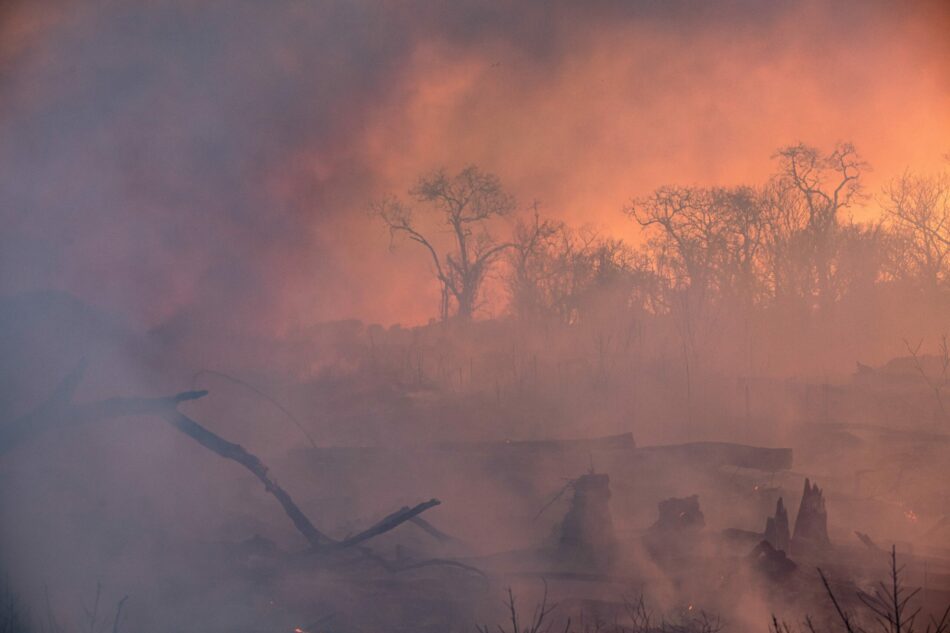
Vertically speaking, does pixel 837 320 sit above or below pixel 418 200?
below

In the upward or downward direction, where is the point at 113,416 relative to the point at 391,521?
upward

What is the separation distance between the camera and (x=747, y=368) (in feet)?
73.5

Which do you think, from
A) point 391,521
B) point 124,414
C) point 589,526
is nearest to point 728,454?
point 589,526

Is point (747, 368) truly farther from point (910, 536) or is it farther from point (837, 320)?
point (910, 536)

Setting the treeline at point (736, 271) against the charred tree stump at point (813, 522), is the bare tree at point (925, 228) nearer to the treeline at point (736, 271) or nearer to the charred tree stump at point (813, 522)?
the treeline at point (736, 271)

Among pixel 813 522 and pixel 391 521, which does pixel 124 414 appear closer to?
pixel 391 521

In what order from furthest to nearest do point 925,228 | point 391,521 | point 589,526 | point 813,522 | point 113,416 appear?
1. point 925,228
2. point 589,526
3. point 813,522
4. point 391,521
5. point 113,416

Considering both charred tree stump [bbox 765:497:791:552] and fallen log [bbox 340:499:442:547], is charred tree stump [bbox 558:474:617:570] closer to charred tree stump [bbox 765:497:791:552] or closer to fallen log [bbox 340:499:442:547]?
charred tree stump [bbox 765:497:791:552]

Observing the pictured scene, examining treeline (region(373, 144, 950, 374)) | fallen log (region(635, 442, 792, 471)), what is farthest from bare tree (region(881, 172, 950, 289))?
fallen log (region(635, 442, 792, 471))

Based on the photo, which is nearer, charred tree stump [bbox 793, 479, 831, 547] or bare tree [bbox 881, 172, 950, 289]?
charred tree stump [bbox 793, 479, 831, 547]

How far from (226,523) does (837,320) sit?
72.1 feet

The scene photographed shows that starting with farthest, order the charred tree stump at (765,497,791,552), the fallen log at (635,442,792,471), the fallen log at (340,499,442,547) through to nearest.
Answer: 1. the fallen log at (635,442,792,471)
2. the charred tree stump at (765,497,791,552)
3. the fallen log at (340,499,442,547)

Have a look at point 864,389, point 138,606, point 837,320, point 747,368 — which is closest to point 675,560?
point 138,606

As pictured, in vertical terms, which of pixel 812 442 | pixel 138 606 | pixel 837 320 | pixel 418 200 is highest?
pixel 418 200
